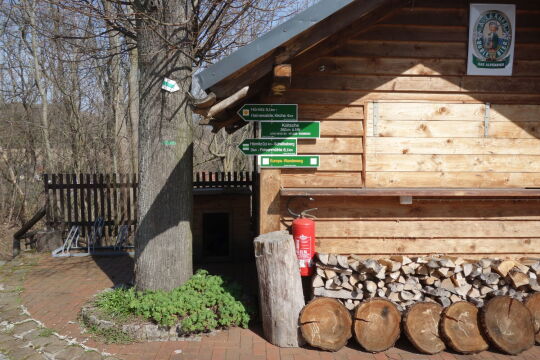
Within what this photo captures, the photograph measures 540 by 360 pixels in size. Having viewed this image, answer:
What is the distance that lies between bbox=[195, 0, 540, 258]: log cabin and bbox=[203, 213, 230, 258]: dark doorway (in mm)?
3145

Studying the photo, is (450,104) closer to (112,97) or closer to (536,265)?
(536,265)

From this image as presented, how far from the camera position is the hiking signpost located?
4.71 metres

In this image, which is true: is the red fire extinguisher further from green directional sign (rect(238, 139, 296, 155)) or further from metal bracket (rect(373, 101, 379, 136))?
metal bracket (rect(373, 101, 379, 136))

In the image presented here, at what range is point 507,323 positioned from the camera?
4258 millimetres

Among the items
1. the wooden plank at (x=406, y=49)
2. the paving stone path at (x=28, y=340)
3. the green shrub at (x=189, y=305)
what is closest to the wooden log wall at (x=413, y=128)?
Result: the wooden plank at (x=406, y=49)

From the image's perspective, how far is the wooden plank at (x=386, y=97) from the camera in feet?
15.5

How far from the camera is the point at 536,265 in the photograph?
4.65 meters

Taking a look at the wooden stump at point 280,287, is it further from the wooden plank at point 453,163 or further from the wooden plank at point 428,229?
the wooden plank at point 453,163

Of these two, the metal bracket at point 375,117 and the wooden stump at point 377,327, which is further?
the metal bracket at point 375,117

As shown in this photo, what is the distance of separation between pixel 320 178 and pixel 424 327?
209cm

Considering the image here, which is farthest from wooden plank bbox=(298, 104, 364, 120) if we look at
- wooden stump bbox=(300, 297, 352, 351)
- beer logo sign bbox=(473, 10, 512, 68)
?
wooden stump bbox=(300, 297, 352, 351)

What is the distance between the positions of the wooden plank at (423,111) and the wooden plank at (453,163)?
0.48 meters

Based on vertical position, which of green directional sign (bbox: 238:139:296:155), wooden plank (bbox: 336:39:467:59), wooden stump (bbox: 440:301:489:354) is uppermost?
wooden plank (bbox: 336:39:467:59)

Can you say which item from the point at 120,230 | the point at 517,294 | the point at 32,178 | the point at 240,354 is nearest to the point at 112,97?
the point at 32,178
